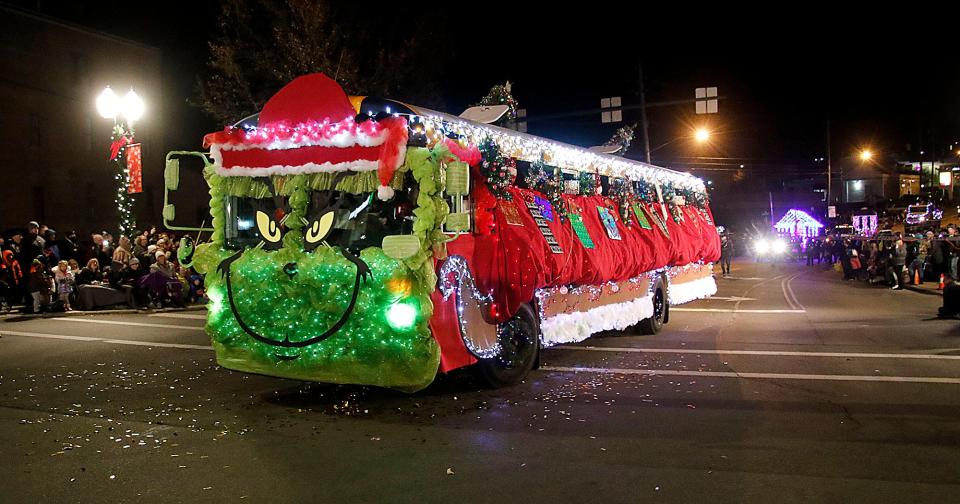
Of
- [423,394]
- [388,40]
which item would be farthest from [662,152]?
[423,394]

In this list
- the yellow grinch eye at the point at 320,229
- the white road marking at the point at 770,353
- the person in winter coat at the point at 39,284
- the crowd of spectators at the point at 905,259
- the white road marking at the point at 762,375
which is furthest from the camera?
the crowd of spectators at the point at 905,259

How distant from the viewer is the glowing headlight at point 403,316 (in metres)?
7.46

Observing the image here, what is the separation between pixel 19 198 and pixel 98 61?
25.2ft

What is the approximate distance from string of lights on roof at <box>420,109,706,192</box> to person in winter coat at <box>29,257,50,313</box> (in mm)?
12658

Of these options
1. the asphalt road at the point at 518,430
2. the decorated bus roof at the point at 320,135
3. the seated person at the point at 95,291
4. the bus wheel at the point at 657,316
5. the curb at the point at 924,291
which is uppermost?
the decorated bus roof at the point at 320,135

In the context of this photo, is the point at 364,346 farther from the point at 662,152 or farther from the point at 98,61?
the point at 662,152

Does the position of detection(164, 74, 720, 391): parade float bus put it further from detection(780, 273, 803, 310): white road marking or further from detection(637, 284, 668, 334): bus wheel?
detection(780, 273, 803, 310): white road marking

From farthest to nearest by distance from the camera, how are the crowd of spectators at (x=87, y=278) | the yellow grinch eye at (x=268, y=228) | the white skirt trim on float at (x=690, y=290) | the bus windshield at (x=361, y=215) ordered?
1. the crowd of spectators at (x=87, y=278)
2. the white skirt trim on float at (x=690, y=290)
3. the yellow grinch eye at (x=268, y=228)
4. the bus windshield at (x=361, y=215)

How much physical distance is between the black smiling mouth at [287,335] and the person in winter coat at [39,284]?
11.5 metres

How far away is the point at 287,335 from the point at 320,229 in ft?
3.66

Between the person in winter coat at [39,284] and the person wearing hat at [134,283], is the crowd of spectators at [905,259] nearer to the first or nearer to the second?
the person wearing hat at [134,283]

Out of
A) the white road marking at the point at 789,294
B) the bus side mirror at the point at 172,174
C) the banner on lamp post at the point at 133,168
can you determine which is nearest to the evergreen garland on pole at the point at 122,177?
the banner on lamp post at the point at 133,168

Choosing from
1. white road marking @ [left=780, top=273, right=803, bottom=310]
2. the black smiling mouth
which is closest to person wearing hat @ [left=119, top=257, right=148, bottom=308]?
the black smiling mouth

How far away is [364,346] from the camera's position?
7.61 m
